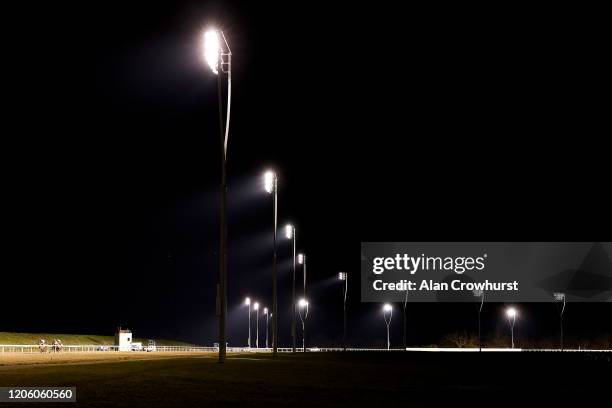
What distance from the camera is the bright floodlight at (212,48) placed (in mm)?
28641

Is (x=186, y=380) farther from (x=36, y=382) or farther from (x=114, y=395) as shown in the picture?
(x=114, y=395)

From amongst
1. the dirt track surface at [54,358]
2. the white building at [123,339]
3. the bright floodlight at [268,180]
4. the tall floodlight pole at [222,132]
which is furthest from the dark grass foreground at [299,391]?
the white building at [123,339]

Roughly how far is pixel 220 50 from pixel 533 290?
99.9m

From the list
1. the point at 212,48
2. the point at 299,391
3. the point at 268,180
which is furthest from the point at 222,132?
the point at 268,180

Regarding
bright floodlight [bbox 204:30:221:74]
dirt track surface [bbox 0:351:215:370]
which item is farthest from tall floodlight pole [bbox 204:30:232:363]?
dirt track surface [bbox 0:351:215:370]

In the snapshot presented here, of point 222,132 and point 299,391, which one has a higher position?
point 222,132

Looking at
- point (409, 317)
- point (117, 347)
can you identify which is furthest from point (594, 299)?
point (117, 347)

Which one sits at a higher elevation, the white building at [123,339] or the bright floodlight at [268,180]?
the bright floodlight at [268,180]

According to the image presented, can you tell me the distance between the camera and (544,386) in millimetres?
18406

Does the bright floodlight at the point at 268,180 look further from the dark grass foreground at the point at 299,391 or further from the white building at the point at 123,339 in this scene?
the white building at the point at 123,339

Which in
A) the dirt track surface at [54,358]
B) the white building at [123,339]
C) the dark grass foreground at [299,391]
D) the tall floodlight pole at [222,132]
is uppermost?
the tall floodlight pole at [222,132]

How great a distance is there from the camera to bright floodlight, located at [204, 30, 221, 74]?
94.0 ft

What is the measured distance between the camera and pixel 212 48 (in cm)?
2886

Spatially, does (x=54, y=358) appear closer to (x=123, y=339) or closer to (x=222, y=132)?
(x=222, y=132)
